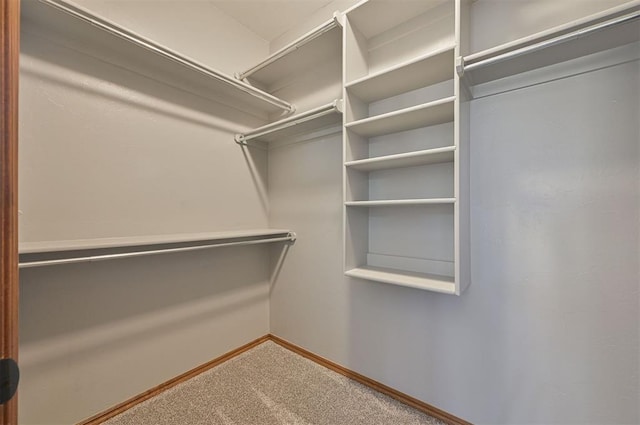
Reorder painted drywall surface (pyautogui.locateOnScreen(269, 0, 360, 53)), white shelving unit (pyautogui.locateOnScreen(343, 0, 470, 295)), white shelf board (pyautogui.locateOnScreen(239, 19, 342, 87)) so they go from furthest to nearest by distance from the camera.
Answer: painted drywall surface (pyautogui.locateOnScreen(269, 0, 360, 53))
white shelf board (pyautogui.locateOnScreen(239, 19, 342, 87))
white shelving unit (pyautogui.locateOnScreen(343, 0, 470, 295))

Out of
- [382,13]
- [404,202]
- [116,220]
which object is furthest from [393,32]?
[116,220]

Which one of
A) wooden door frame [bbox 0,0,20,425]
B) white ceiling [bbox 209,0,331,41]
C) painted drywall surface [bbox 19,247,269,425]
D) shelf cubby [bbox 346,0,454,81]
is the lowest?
painted drywall surface [bbox 19,247,269,425]

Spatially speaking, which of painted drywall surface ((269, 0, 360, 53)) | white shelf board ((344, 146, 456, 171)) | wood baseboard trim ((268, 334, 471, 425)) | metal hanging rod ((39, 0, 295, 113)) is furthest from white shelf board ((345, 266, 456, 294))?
painted drywall surface ((269, 0, 360, 53))

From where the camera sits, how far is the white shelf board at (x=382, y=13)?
147 cm

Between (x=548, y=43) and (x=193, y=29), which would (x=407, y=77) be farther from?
(x=193, y=29)

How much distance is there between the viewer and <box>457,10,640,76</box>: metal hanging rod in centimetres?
91

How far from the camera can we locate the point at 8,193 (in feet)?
1.68

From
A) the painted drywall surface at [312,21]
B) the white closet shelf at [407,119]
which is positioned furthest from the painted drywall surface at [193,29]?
the white closet shelf at [407,119]

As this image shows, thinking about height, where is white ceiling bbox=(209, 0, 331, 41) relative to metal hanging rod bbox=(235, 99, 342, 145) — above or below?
above

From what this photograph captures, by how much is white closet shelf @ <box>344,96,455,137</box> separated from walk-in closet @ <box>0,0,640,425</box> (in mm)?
19

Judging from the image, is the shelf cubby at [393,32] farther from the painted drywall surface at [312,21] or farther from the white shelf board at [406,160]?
the white shelf board at [406,160]

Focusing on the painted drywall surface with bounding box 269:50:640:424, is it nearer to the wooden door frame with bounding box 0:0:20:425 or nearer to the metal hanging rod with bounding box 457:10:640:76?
the metal hanging rod with bounding box 457:10:640:76

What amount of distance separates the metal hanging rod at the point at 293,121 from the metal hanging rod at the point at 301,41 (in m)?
0.45

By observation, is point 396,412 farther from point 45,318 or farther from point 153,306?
point 45,318
